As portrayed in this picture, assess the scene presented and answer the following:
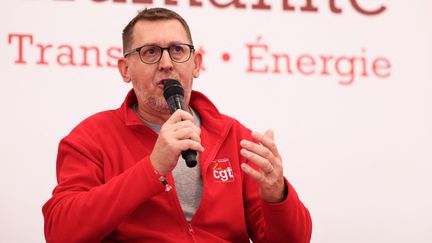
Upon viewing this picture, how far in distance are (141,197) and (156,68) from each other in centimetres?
43

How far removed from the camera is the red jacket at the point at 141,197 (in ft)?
5.08

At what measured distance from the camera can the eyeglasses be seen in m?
1.81

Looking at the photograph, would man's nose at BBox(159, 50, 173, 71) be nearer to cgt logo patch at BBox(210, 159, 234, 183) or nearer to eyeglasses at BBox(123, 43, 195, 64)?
eyeglasses at BBox(123, 43, 195, 64)

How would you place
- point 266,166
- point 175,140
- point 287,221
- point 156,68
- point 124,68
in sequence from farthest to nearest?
point 124,68, point 156,68, point 287,221, point 266,166, point 175,140

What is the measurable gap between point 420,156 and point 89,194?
1.68m

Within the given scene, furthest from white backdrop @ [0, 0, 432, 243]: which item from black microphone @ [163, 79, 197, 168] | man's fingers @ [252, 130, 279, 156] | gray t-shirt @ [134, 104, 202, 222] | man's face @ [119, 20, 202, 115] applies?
man's fingers @ [252, 130, 279, 156]

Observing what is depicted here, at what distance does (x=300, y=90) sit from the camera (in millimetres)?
2682

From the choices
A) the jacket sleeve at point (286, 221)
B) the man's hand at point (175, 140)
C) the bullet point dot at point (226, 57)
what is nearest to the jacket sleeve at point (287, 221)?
the jacket sleeve at point (286, 221)

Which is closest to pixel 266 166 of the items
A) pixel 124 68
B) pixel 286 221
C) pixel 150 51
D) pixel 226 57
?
pixel 286 221

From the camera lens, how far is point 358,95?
2727 millimetres

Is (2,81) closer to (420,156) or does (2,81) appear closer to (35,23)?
(35,23)

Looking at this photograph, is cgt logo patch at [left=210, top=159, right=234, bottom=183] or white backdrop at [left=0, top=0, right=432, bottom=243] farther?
white backdrop at [left=0, top=0, right=432, bottom=243]

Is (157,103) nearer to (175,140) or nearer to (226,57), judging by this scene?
(175,140)

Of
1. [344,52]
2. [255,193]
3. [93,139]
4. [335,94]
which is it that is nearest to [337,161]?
[335,94]
